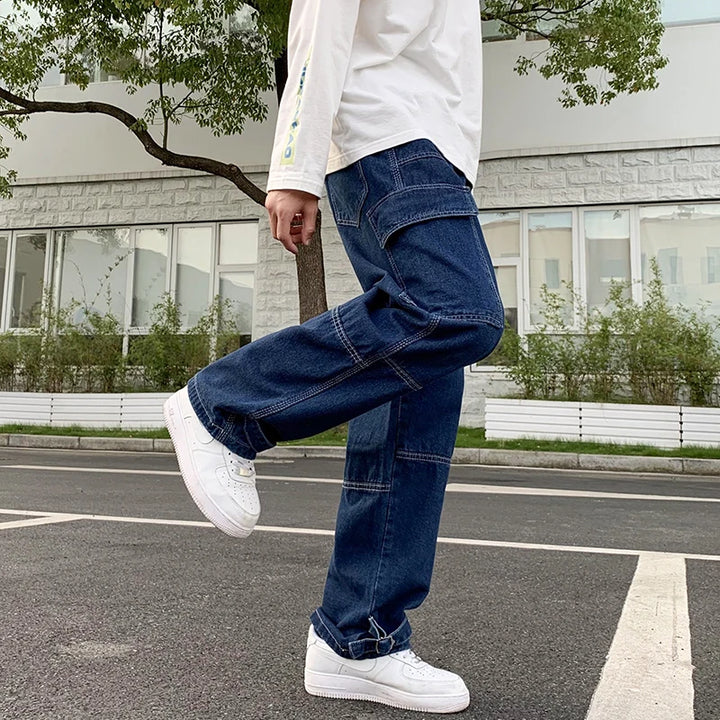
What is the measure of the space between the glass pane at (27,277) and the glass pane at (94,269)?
38 cm

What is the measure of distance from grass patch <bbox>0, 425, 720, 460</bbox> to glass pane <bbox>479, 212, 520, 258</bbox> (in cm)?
301

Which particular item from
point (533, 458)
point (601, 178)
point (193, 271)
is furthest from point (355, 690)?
point (193, 271)

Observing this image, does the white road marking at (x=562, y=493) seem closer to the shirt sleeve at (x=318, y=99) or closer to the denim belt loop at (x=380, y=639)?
the denim belt loop at (x=380, y=639)

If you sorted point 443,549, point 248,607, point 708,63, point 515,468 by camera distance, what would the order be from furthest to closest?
1. point 708,63
2. point 515,468
3. point 443,549
4. point 248,607

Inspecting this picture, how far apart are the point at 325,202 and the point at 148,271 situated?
11.1ft

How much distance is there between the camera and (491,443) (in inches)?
359

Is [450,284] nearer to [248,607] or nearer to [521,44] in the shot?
[248,607]

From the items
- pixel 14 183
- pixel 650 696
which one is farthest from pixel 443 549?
pixel 14 183

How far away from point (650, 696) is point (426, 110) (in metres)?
1.25

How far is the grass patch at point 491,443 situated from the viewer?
27.8 ft

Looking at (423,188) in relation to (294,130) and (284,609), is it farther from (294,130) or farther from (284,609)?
(284,609)

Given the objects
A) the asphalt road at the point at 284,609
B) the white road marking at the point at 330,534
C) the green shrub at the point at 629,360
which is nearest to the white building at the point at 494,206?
the green shrub at the point at 629,360

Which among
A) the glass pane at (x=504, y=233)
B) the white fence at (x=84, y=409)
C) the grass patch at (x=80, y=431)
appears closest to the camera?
the grass patch at (x=80, y=431)

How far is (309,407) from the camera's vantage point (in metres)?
1.56
